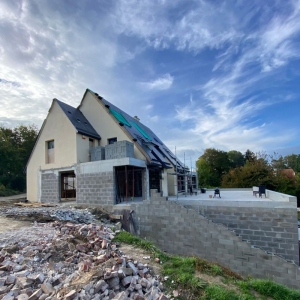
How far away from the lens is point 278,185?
71.4ft

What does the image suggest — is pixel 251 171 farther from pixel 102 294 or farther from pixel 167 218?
pixel 102 294

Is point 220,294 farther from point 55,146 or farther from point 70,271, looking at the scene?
point 55,146

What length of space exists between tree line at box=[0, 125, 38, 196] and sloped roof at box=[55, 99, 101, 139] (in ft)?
45.3

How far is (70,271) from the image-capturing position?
4625mm

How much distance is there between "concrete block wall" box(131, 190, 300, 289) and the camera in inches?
278

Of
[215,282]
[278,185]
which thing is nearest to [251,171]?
[278,185]

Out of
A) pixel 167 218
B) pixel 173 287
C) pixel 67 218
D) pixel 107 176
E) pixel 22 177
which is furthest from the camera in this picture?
pixel 22 177

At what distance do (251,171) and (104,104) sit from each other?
17.4 m

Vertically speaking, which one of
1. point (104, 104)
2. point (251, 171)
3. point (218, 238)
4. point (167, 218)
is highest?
Result: point (104, 104)

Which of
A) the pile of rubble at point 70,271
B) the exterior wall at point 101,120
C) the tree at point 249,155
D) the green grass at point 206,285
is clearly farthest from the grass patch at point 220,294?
the tree at point 249,155

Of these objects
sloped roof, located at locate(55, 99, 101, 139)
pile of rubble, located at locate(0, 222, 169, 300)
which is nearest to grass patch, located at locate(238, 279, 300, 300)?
pile of rubble, located at locate(0, 222, 169, 300)

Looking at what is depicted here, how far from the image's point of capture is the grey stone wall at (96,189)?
429 inches

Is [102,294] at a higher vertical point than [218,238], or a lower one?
higher

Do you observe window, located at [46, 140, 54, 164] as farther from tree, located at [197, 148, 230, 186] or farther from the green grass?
tree, located at [197, 148, 230, 186]
